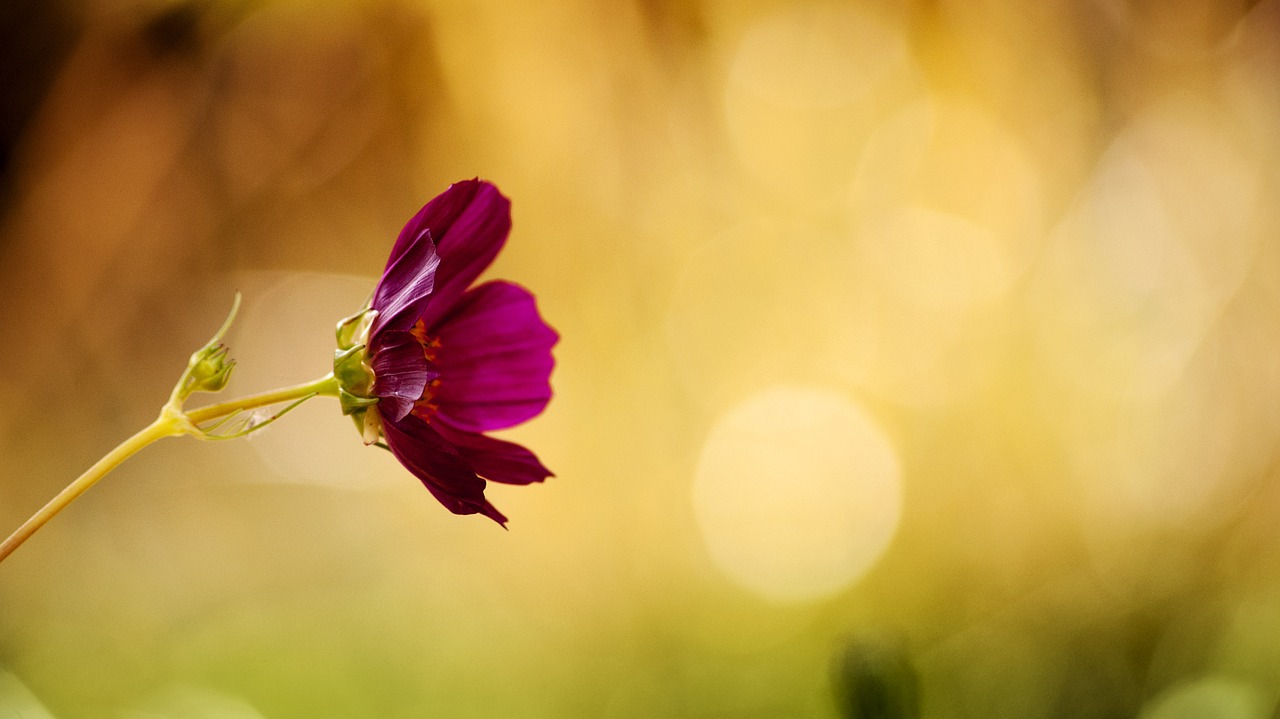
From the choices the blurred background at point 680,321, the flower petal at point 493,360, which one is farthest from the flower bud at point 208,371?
the blurred background at point 680,321

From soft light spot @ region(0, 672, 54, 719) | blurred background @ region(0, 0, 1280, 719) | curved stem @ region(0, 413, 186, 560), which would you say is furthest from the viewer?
blurred background @ region(0, 0, 1280, 719)

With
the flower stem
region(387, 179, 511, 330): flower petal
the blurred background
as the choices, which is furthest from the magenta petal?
the blurred background

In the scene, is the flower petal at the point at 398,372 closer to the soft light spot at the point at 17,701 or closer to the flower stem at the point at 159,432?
the flower stem at the point at 159,432

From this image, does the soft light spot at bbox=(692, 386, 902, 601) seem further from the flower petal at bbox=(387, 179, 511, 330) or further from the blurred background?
the flower petal at bbox=(387, 179, 511, 330)

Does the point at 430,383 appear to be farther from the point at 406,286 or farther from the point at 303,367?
the point at 303,367

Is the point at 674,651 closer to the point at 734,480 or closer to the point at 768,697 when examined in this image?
the point at 768,697

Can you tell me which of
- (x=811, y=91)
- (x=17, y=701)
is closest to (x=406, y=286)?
(x=17, y=701)

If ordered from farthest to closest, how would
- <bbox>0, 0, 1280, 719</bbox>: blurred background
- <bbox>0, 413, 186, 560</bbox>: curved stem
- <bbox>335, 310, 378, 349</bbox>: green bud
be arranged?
<bbox>0, 0, 1280, 719</bbox>: blurred background < <bbox>335, 310, 378, 349</bbox>: green bud < <bbox>0, 413, 186, 560</bbox>: curved stem
